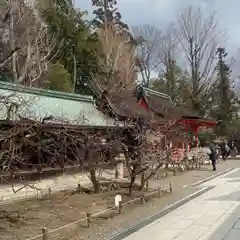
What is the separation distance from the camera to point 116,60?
43.2m

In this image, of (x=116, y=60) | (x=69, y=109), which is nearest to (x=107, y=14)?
(x=116, y=60)

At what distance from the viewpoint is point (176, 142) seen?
74.3 feet

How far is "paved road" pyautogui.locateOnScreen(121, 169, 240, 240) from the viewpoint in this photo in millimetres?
9656

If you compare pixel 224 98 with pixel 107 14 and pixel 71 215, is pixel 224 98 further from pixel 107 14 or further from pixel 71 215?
pixel 71 215

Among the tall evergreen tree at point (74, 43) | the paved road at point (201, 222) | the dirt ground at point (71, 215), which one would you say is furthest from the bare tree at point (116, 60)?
the paved road at point (201, 222)

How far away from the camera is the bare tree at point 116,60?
40.8 metres

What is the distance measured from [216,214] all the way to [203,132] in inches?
1620

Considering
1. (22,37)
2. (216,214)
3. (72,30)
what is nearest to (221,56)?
(72,30)

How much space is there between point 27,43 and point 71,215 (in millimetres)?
19044

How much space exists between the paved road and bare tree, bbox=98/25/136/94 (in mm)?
24031

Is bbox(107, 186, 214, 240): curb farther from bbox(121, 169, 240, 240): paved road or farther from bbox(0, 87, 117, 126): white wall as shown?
bbox(0, 87, 117, 126): white wall

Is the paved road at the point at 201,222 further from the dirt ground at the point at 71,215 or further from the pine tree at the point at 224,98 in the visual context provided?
the pine tree at the point at 224,98

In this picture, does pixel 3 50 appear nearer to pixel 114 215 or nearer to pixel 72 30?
pixel 72 30

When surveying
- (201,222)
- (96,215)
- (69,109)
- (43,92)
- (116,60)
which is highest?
(116,60)
